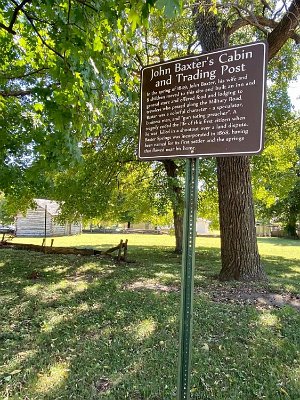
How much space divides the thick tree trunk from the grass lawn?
46 cm

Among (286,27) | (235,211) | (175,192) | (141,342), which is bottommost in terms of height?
(141,342)

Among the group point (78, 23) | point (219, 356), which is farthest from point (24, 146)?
point (219, 356)

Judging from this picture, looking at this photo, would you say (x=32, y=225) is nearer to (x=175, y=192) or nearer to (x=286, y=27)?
(x=175, y=192)

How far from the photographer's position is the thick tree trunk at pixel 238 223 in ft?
22.8

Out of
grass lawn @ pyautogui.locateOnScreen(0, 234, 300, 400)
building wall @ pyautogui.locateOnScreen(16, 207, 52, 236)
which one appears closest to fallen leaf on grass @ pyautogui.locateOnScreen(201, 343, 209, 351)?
grass lawn @ pyautogui.locateOnScreen(0, 234, 300, 400)

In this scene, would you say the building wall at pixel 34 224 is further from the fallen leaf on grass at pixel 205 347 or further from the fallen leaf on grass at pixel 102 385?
the fallen leaf on grass at pixel 102 385

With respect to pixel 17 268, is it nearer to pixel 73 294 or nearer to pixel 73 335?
pixel 73 294

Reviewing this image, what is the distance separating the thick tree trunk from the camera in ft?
22.8

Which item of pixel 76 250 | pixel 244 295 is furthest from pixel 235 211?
pixel 76 250

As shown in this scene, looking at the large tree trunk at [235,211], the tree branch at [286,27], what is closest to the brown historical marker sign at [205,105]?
the large tree trunk at [235,211]

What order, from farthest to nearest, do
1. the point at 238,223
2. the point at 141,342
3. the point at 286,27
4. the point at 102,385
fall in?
the point at 238,223, the point at 286,27, the point at 141,342, the point at 102,385

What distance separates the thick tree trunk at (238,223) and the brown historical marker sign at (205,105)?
469cm

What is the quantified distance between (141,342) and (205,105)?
2.87 meters

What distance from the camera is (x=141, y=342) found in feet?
13.1
